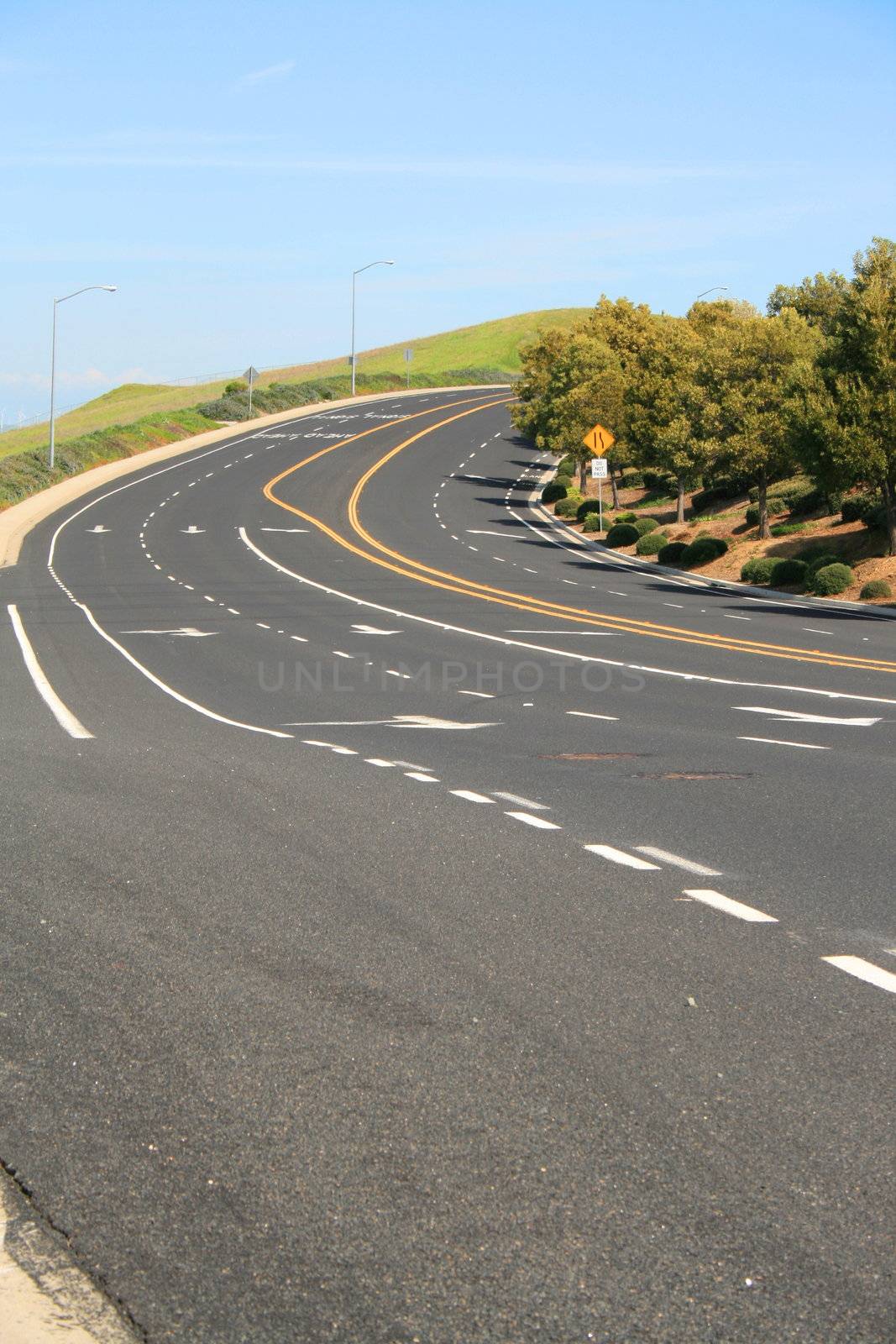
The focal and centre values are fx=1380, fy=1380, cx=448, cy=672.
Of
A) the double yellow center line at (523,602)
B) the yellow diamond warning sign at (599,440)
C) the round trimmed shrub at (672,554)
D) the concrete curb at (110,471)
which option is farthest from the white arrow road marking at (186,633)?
the yellow diamond warning sign at (599,440)

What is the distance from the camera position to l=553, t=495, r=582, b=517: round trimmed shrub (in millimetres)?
64125

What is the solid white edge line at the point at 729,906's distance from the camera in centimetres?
730

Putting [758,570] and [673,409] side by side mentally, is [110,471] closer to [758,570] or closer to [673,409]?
[673,409]

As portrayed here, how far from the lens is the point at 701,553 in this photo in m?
47.8

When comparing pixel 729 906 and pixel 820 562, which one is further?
pixel 820 562

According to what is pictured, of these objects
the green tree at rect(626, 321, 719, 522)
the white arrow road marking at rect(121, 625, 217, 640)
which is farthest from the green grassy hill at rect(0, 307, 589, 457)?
the white arrow road marking at rect(121, 625, 217, 640)

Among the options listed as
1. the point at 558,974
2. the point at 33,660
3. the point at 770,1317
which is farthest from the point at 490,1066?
the point at 33,660

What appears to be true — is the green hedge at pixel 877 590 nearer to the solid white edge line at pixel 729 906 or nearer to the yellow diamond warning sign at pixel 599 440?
the yellow diamond warning sign at pixel 599 440

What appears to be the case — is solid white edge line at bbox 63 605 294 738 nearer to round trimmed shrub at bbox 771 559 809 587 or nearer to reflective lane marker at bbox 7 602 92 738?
reflective lane marker at bbox 7 602 92 738

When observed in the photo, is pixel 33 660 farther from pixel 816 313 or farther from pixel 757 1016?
pixel 816 313

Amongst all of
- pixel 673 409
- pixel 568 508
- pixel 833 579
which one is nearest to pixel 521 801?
pixel 833 579

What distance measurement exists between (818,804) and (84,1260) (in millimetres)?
7826

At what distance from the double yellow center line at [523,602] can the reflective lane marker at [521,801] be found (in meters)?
13.3

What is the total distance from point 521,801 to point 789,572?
32318mm
